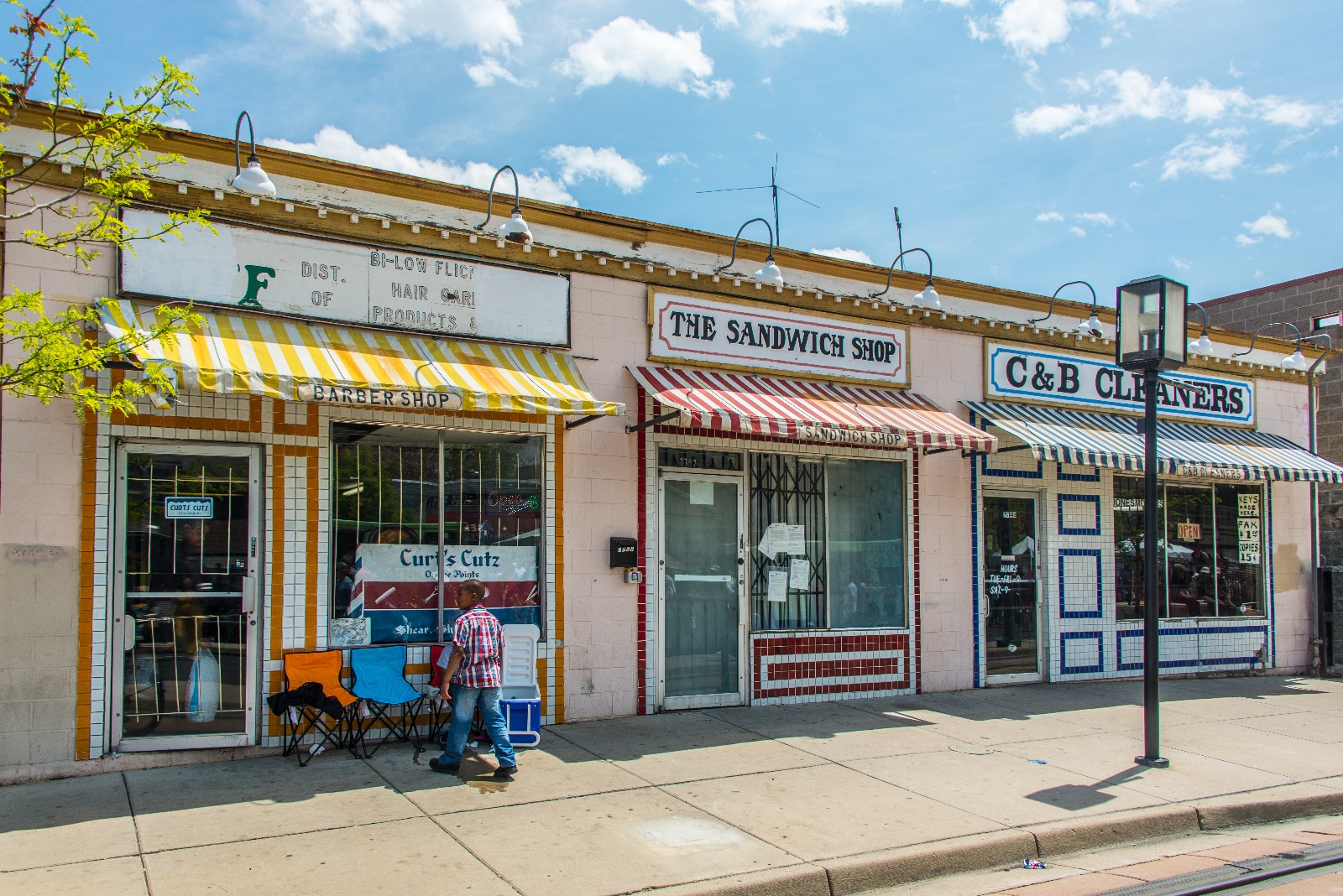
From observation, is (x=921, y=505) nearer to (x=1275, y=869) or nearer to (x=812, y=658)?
(x=812, y=658)

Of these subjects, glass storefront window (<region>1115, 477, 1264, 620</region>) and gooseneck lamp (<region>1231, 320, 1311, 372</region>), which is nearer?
glass storefront window (<region>1115, 477, 1264, 620</region>)

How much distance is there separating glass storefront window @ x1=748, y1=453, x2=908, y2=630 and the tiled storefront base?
0.18m

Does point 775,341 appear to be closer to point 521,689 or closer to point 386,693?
point 521,689

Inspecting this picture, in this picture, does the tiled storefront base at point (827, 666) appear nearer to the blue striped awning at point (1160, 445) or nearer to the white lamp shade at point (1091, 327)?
the blue striped awning at point (1160, 445)

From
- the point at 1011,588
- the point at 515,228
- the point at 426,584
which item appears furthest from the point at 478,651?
the point at 1011,588

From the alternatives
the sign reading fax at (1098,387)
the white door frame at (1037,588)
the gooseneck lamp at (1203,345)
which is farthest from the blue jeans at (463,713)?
the gooseneck lamp at (1203,345)

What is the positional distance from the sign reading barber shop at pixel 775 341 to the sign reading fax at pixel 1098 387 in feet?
5.24

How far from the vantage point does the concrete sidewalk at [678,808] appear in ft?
17.4

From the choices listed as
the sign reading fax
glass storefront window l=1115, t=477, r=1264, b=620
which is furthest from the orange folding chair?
glass storefront window l=1115, t=477, r=1264, b=620

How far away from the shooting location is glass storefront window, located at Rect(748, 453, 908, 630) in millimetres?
10305

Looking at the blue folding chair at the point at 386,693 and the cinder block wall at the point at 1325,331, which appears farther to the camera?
the cinder block wall at the point at 1325,331

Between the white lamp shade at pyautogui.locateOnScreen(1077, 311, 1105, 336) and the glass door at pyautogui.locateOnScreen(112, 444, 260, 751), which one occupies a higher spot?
the white lamp shade at pyautogui.locateOnScreen(1077, 311, 1105, 336)

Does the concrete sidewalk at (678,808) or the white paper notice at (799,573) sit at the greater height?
the white paper notice at (799,573)

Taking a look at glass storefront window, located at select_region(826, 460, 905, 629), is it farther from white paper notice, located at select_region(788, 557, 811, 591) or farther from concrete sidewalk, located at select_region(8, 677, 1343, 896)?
concrete sidewalk, located at select_region(8, 677, 1343, 896)
